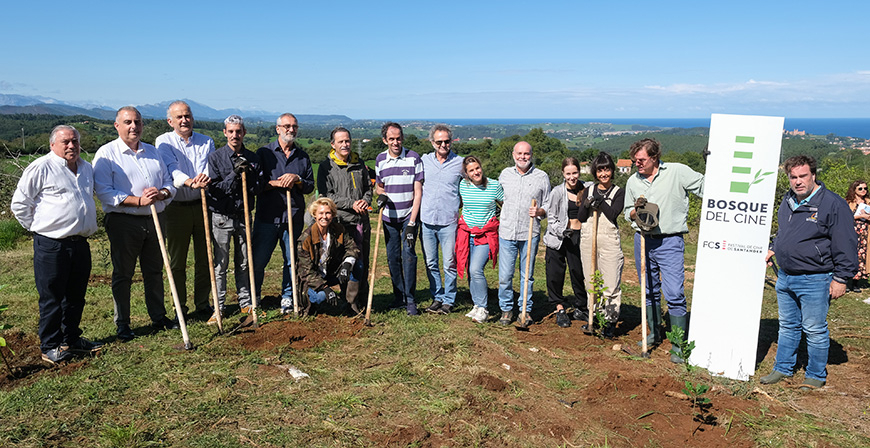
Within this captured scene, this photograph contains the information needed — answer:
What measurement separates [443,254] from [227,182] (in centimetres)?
282

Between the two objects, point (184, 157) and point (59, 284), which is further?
point (184, 157)

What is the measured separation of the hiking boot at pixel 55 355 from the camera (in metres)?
5.22

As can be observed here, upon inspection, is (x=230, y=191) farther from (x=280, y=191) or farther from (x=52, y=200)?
(x=52, y=200)

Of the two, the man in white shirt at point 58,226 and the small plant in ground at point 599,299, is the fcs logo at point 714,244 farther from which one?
the man in white shirt at point 58,226

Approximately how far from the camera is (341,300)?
7.22m

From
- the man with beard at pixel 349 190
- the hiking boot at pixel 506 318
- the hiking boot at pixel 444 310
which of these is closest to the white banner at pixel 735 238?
the hiking boot at pixel 506 318

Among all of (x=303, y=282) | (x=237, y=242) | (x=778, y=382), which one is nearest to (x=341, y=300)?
(x=303, y=282)

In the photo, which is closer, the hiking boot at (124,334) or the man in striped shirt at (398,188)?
the hiking boot at (124,334)

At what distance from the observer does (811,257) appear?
4871 millimetres

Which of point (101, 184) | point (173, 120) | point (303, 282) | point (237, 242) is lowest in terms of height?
point (303, 282)

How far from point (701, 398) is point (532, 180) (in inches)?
118

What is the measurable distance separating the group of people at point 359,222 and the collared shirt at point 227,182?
0.06 feet

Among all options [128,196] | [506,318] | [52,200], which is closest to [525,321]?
[506,318]

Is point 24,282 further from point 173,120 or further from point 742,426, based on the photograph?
point 742,426
